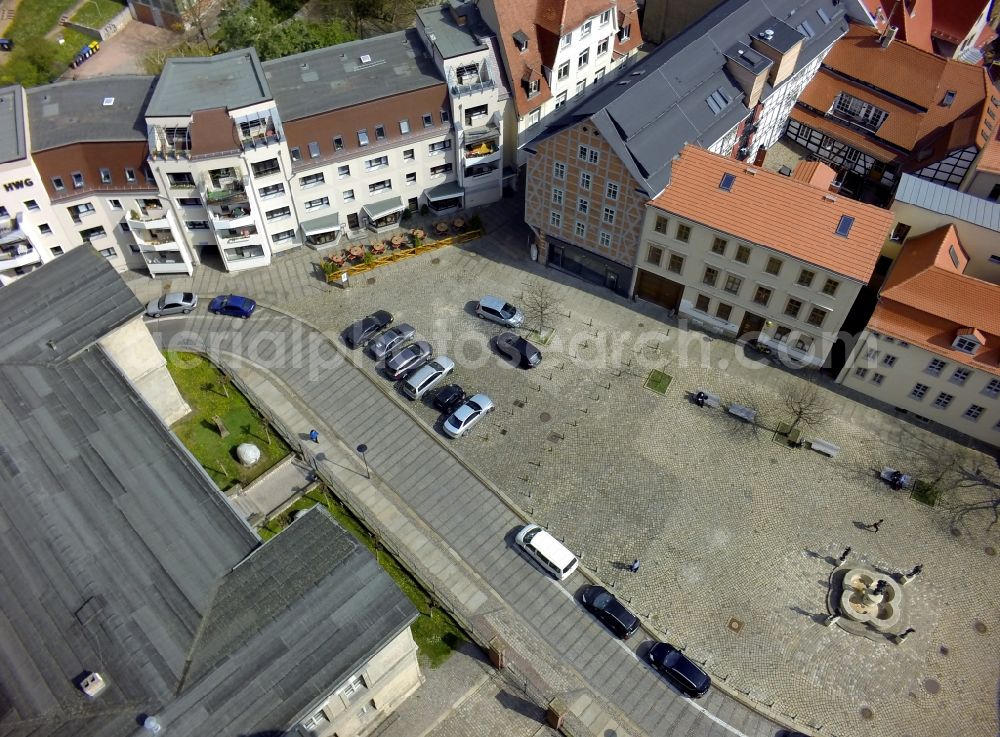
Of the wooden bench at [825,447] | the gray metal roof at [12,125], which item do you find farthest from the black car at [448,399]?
the gray metal roof at [12,125]

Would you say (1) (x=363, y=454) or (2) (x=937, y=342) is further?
(1) (x=363, y=454)

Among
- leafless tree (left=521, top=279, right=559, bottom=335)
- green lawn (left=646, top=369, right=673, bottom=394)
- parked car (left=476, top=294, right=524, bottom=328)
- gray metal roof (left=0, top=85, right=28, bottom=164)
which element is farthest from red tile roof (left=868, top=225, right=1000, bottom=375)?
gray metal roof (left=0, top=85, right=28, bottom=164)

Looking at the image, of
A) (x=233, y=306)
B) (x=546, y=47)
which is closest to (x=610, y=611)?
(x=233, y=306)

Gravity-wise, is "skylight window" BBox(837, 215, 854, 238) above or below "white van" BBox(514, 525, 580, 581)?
above

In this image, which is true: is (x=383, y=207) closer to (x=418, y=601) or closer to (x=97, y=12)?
(x=418, y=601)

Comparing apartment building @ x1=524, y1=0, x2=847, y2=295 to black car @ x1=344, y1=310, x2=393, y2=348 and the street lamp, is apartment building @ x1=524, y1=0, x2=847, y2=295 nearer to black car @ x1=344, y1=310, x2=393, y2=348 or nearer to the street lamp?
black car @ x1=344, y1=310, x2=393, y2=348

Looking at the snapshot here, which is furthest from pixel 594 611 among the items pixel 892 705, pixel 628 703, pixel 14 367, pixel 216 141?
pixel 216 141
